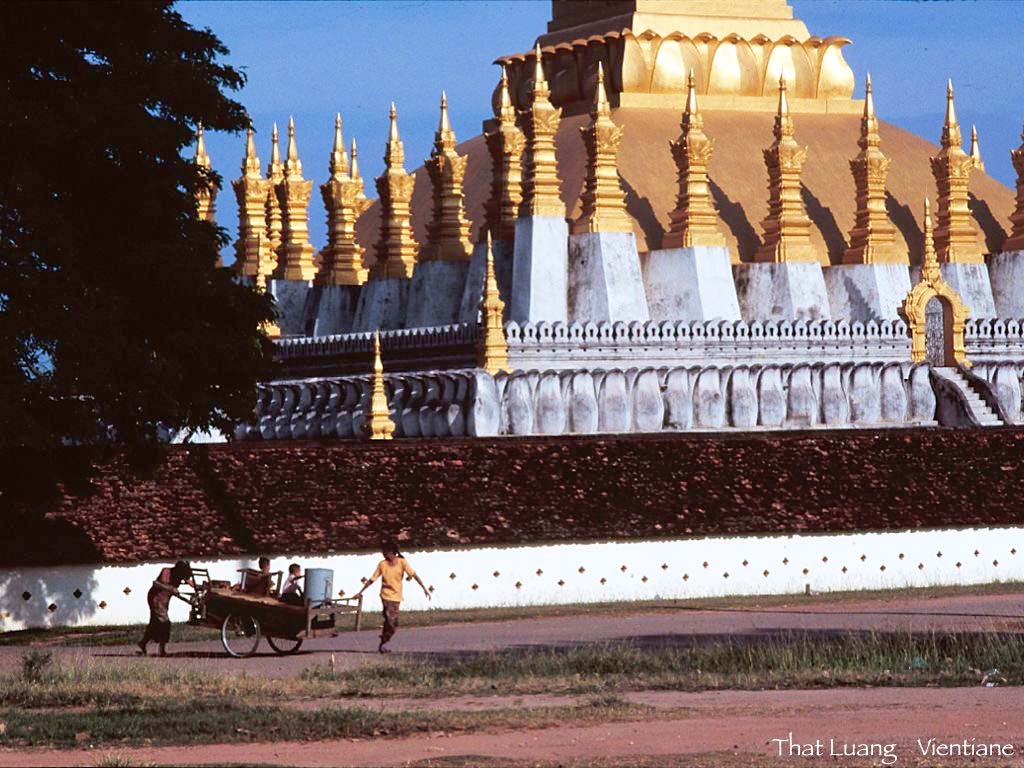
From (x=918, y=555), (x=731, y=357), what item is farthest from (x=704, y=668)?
(x=731, y=357)

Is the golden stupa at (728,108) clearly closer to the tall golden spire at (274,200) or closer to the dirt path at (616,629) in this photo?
the tall golden spire at (274,200)

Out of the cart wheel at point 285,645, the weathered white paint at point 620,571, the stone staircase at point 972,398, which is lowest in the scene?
the cart wheel at point 285,645

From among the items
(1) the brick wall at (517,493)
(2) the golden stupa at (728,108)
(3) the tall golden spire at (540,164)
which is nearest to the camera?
(1) the brick wall at (517,493)

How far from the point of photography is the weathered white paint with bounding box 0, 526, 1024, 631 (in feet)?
96.4

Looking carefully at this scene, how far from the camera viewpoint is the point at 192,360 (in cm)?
2684

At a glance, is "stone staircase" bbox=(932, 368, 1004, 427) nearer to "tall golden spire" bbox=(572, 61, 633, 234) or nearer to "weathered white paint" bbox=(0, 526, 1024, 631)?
Result: "tall golden spire" bbox=(572, 61, 633, 234)

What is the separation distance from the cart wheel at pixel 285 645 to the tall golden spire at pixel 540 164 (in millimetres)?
16396

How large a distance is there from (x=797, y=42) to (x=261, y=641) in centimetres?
2765

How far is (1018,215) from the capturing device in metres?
47.4

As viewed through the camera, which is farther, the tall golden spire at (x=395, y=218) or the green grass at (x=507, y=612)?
the tall golden spire at (x=395, y=218)

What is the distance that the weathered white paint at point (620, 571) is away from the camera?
29.4 m

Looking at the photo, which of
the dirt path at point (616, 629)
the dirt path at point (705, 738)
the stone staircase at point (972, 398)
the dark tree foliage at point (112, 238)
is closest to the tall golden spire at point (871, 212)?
the stone staircase at point (972, 398)

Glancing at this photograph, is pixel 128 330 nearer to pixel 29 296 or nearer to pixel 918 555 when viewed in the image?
pixel 29 296

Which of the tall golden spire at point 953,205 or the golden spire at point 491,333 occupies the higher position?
the tall golden spire at point 953,205
